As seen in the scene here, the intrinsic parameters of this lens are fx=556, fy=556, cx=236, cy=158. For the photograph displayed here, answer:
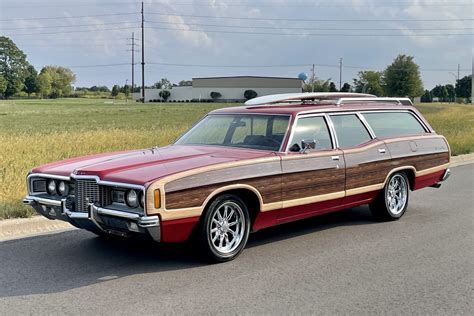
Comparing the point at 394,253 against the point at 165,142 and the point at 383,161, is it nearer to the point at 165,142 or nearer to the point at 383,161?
the point at 383,161

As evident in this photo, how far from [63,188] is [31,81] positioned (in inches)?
5023

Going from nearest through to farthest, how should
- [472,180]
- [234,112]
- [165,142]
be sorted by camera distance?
[234,112] < [472,180] < [165,142]

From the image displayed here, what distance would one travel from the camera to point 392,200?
297 inches

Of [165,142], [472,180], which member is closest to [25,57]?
[165,142]

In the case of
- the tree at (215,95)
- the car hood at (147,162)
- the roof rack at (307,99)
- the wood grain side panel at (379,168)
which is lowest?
the wood grain side panel at (379,168)

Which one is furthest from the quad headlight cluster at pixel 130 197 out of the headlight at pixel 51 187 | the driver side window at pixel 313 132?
the driver side window at pixel 313 132

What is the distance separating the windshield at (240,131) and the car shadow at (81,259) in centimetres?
115

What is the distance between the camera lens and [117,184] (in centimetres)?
497

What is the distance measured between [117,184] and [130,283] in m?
0.88

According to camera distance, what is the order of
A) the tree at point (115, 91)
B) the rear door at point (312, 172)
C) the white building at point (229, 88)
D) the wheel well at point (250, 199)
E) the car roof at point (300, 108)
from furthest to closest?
the tree at point (115, 91) < the white building at point (229, 88) < the car roof at point (300, 108) < the rear door at point (312, 172) < the wheel well at point (250, 199)

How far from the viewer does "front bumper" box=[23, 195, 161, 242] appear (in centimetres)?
485

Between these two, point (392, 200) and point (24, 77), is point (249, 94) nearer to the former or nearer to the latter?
point (24, 77)

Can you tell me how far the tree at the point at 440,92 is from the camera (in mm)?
143988

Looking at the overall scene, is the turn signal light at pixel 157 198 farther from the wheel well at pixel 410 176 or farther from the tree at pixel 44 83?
the tree at pixel 44 83
